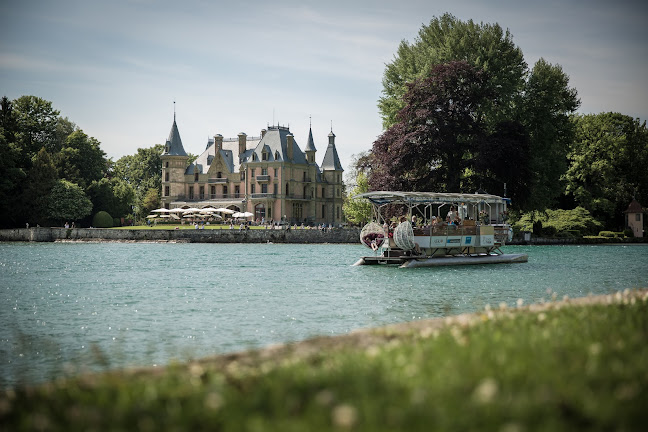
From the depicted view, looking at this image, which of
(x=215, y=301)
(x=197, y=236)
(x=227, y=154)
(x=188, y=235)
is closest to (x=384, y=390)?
(x=215, y=301)

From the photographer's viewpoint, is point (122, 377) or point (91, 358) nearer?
point (122, 377)

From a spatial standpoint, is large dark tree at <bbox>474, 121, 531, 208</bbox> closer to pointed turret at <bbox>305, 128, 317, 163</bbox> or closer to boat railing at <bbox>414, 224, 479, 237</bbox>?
boat railing at <bbox>414, 224, 479, 237</bbox>

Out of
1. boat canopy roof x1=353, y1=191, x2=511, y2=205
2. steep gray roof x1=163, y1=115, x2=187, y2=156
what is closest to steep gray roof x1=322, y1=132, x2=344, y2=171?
steep gray roof x1=163, y1=115, x2=187, y2=156

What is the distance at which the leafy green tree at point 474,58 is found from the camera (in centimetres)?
4959

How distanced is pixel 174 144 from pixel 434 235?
6803 centimetres

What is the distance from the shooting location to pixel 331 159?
9412 centimetres

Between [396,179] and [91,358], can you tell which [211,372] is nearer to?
[91,358]

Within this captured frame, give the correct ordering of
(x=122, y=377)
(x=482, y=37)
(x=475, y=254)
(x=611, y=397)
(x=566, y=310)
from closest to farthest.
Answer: (x=611, y=397)
(x=122, y=377)
(x=566, y=310)
(x=475, y=254)
(x=482, y=37)

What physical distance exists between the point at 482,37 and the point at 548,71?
6389 mm

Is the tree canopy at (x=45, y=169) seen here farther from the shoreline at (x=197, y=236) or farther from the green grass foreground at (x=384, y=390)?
the green grass foreground at (x=384, y=390)

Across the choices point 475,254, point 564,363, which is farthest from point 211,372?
point 475,254

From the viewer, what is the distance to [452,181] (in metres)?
46.7

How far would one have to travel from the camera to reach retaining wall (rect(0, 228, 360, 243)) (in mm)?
64750

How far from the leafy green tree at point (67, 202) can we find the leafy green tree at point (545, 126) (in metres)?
50.6
